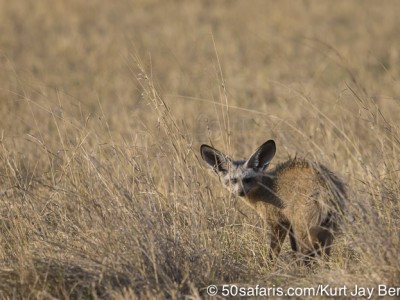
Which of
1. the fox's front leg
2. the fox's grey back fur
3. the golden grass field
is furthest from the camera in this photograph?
the fox's front leg

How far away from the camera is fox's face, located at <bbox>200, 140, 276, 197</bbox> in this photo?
7.03 m

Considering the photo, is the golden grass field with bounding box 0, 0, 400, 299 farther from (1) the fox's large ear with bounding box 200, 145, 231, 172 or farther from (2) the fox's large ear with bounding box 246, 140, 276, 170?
(2) the fox's large ear with bounding box 246, 140, 276, 170

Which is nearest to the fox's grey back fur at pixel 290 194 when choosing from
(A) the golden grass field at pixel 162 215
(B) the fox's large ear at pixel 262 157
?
(B) the fox's large ear at pixel 262 157

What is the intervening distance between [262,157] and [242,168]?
200 mm

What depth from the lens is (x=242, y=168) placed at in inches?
281

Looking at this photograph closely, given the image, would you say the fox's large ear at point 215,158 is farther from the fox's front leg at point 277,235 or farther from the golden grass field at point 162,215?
the fox's front leg at point 277,235

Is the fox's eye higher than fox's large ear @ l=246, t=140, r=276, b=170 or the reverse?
the reverse

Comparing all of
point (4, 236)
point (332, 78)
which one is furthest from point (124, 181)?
point (332, 78)

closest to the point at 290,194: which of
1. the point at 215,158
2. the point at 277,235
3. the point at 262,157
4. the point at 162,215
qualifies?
the point at 277,235

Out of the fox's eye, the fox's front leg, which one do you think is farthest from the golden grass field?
the fox's eye

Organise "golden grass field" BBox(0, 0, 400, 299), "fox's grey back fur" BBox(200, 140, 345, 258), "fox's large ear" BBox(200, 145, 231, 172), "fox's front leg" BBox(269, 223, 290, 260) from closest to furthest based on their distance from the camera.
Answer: "golden grass field" BBox(0, 0, 400, 299), "fox's grey back fur" BBox(200, 140, 345, 258), "fox's front leg" BBox(269, 223, 290, 260), "fox's large ear" BBox(200, 145, 231, 172)

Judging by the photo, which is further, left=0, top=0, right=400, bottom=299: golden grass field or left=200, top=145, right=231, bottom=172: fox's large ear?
left=200, top=145, right=231, bottom=172: fox's large ear

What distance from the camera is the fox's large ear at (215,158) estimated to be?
7.18m

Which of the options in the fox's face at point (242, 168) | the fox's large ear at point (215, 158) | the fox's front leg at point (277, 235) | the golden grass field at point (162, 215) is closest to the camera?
the golden grass field at point (162, 215)
